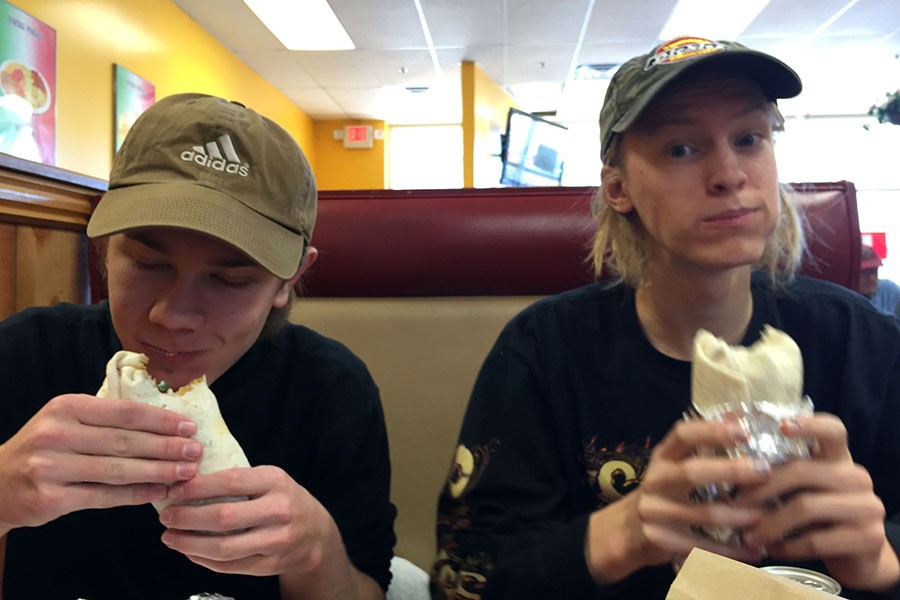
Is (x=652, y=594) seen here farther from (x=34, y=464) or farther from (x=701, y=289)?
(x=34, y=464)

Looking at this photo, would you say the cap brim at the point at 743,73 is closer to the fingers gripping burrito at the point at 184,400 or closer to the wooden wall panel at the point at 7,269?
the fingers gripping burrito at the point at 184,400

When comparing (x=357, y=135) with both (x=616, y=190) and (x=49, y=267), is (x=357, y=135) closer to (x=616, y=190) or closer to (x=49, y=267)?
(x=49, y=267)

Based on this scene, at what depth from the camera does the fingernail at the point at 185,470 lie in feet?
2.14

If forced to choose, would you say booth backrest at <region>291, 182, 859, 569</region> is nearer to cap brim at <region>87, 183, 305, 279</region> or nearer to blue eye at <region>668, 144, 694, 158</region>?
blue eye at <region>668, 144, 694, 158</region>

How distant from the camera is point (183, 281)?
804 millimetres

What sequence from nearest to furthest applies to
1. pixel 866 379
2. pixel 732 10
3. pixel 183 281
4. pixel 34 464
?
pixel 34 464, pixel 183 281, pixel 866 379, pixel 732 10

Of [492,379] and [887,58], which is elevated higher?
[887,58]

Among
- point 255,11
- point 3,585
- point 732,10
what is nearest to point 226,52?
point 255,11

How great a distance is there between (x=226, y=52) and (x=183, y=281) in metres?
5.78

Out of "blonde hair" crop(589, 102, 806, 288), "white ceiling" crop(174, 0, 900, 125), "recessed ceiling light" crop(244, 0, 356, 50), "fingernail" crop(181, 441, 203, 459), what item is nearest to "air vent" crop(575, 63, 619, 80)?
"white ceiling" crop(174, 0, 900, 125)

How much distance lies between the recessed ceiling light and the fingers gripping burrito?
15.7 feet

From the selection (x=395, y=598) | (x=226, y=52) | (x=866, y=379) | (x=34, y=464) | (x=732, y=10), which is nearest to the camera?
(x=34, y=464)

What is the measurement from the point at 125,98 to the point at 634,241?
14.1 ft

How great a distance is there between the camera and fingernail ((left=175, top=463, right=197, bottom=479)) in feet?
2.14
